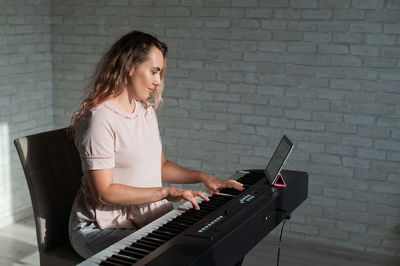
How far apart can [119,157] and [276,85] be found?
1827mm

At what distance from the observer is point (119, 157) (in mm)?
2234

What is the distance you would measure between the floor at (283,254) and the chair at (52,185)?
114 cm

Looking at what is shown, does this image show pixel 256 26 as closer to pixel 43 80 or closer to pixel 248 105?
pixel 248 105

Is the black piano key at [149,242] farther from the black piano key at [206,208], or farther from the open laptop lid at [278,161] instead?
the open laptop lid at [278,161]

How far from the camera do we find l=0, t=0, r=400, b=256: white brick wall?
3576mm

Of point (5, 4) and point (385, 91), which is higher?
point (5, 4)

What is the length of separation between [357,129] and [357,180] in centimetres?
34

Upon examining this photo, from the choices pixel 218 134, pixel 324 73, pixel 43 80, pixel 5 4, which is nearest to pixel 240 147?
pixel 218 134

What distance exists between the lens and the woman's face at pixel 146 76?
7.38 ft

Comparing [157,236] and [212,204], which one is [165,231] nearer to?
[157,236]

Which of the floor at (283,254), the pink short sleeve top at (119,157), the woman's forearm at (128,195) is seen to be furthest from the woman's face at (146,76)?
the floor at (283,254)

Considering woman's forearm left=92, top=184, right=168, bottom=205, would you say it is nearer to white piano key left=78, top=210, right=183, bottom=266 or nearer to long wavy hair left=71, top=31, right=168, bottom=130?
white piano key left=78, top=210, right=183, bottom=266

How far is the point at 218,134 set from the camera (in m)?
4.02

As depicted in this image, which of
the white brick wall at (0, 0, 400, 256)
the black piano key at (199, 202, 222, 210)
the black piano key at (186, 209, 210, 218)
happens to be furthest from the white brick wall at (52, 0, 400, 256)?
the black piano key at (186, 209, 210, 218)
